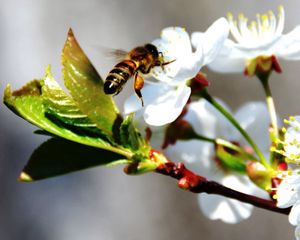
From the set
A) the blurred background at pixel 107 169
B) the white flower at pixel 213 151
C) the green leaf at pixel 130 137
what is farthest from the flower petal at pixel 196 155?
the blurred background at pixel 107 169

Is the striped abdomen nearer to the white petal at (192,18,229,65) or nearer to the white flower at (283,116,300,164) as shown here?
the white petal at (192,18,229,65)

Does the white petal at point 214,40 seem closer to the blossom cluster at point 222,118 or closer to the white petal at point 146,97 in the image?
the blossom cluster at point 222,118

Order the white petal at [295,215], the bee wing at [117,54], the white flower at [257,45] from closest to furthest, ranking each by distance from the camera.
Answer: the white petal at [295,215] → the white flower at [257,45] → the bee wing at [117,54]

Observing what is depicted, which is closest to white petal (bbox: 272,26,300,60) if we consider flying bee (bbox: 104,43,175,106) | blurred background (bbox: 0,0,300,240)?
flying bee (bbox: 104,43,175,106)

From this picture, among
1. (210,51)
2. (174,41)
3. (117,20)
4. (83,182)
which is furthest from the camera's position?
(117,20)

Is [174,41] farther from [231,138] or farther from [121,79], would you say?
[231,138]

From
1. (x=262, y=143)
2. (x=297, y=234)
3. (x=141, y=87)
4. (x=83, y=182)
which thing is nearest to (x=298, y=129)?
(x=297, y=234)

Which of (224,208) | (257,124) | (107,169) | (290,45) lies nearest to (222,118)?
(257,124)
